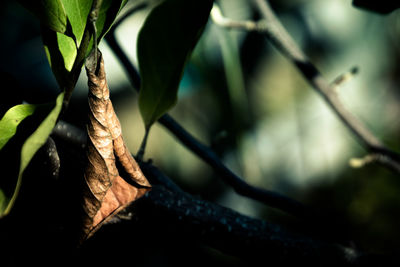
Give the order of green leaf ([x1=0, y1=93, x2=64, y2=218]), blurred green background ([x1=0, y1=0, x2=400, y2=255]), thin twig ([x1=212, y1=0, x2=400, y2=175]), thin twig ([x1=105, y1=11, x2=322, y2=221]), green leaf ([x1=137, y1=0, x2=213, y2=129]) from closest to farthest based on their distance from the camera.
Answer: green leaf ([x1=0, y1=93, x2=64, y2=218]) < green leaf ([x1=137, y1=0, x2=213, y2=129]) < thin twig ([x1=105, y1=11, x2=322, y2=221]) < thin twig ([x1=212, y1=0, x2=400, y2=175]) < blurred green background ([x1=0, y1=0, x2=400, y2=255])

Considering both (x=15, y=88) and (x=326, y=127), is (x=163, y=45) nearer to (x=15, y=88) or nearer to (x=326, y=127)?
(x=15, y=88)

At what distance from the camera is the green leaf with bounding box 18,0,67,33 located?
0.91 ft

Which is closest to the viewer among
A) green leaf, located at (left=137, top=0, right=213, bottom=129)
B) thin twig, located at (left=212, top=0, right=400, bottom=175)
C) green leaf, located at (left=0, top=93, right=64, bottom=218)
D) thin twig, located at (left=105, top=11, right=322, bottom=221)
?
green leaf, located at (left=0, top=93, right=64, bottom=218)

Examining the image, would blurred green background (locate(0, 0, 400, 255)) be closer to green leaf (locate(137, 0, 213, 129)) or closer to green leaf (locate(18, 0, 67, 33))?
green leaf (locate(137, 0, 213, 129))

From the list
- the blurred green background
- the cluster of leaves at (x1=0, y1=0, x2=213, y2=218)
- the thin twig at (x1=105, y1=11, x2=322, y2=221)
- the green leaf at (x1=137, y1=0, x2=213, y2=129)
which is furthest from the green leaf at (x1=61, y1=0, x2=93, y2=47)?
the blurred green background

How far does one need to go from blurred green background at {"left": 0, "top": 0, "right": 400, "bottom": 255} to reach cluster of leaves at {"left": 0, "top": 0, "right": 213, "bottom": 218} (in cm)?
113

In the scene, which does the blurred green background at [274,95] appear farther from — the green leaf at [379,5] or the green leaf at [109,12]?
the green leaf at [109,12]

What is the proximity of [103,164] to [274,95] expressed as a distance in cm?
158

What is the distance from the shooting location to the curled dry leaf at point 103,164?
26 cm

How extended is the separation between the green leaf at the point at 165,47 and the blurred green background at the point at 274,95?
1.12 metres

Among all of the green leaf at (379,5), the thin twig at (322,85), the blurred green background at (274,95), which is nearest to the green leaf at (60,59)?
the green leaf at (379,5)

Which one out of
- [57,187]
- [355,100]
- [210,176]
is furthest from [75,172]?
[355,100]

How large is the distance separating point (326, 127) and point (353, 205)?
1.71ft

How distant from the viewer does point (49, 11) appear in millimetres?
279
